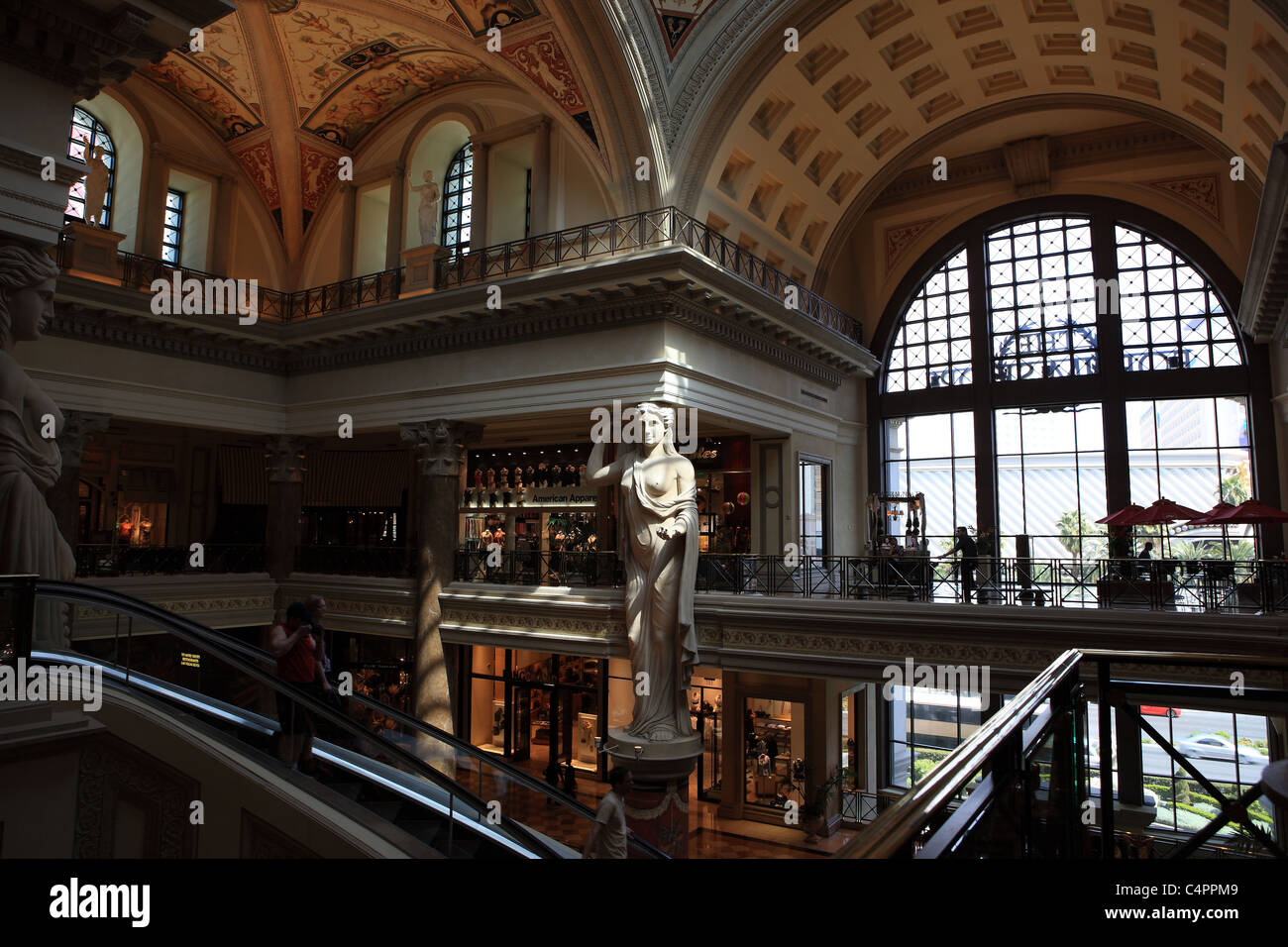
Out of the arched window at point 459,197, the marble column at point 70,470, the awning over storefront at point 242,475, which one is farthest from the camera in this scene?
the awning over storefront at point 242,475

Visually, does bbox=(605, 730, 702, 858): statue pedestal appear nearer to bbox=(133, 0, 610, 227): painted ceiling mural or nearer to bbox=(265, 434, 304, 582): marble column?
bbox=(265, 434, 304, 582): marble column

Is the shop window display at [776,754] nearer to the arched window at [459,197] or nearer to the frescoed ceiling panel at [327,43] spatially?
the arched window at [459,197]

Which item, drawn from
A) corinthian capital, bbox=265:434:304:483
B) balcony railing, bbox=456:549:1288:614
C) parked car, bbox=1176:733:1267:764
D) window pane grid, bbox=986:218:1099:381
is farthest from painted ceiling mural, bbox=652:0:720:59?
parked car, bbox=1176:733:1267:764

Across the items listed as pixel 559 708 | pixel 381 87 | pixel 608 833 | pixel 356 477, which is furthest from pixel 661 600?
pixel 381 87

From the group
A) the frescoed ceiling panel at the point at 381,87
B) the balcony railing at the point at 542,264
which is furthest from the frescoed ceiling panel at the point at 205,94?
the balcony railing at the point at 542,264

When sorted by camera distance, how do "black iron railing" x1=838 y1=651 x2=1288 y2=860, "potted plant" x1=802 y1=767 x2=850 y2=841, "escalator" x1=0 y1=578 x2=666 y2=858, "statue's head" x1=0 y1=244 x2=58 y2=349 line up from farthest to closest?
"potted plant" x1=802 y1=767 x2=850 y2=841, "escalator" x1=0 y1=578 x2=666 y2=858, "statue's head" x1=0 y1=244 x2=58 y2=349, "black iron railing" x1=838 y1=651 x2=1288 y2=860

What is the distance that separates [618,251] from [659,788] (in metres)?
8.02

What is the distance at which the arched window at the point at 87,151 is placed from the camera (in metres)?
15.0

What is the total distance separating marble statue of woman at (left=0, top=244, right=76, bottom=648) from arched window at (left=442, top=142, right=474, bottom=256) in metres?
11.8

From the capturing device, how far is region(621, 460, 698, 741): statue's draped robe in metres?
11.7

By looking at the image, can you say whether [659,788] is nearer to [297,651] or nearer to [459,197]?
[297,651]

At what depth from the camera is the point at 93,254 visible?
14633 mm

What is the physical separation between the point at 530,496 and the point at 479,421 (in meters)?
3.78
